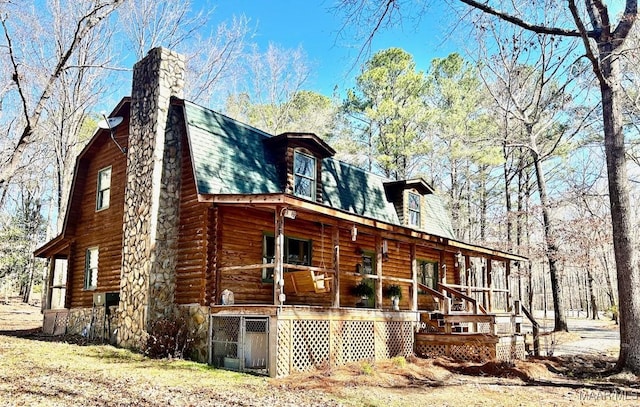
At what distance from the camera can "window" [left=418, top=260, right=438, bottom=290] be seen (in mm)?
19383

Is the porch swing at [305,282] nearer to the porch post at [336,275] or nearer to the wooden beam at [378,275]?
the porch post at [336,275]

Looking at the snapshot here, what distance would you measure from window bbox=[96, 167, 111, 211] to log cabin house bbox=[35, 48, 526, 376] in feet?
0.13

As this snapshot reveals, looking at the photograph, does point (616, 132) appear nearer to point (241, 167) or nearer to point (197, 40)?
point (241, 167)

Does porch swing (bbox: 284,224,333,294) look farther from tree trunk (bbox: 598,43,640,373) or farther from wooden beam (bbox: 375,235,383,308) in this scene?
tree trunk (bbox: 598,43,640,373)

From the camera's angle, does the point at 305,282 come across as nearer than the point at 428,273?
Yes

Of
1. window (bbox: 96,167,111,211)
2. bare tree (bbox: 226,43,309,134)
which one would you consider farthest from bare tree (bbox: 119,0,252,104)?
window (bbox: 96,167,111,211)

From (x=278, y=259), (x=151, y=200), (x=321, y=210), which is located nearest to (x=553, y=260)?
(x=321, y=210)

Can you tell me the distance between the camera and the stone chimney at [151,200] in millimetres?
12336

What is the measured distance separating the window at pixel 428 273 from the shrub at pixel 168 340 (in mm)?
10065

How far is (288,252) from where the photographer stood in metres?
14.0

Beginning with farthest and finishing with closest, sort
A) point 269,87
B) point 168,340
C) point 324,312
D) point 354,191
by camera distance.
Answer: point 269,87 → point 354,191 → point 168,340 → point 324,312

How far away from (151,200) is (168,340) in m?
3.38

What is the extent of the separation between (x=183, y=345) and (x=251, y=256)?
2.65 m

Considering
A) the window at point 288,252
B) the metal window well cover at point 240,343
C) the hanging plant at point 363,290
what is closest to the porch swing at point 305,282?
the window at point 288,252
